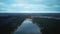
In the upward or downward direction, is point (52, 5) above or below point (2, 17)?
above

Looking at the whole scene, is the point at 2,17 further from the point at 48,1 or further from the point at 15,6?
the point at 48,1

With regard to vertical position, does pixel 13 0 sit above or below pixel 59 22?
above

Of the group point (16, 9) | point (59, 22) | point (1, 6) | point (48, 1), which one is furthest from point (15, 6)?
point (59, 22)

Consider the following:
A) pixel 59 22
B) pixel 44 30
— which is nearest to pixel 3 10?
pixel 44 30

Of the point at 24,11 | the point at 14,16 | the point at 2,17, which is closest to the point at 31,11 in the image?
the point at 24,11

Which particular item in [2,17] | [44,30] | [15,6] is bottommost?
[44,30]

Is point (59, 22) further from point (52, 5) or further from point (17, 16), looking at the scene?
point (17, 16)

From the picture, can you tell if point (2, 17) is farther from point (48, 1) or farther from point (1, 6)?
point (48, 1)
